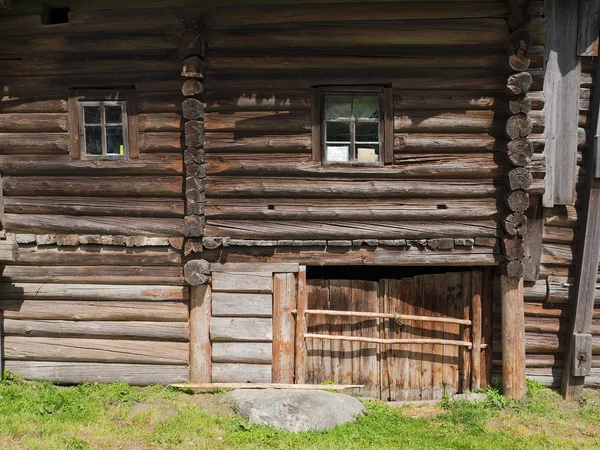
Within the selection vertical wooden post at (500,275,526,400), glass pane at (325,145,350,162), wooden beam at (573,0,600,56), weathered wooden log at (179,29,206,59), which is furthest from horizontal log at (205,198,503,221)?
wooden beam at (573,0,600,56)

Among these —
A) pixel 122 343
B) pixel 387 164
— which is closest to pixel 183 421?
pixel 122 343

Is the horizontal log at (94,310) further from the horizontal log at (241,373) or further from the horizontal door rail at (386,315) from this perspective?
the horizontal door rail at (386,315)

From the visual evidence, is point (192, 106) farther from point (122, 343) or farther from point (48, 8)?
point (122, 343)

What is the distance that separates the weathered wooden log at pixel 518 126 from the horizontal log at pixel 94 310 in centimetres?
480

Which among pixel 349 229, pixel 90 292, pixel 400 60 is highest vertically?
pixel 400 60

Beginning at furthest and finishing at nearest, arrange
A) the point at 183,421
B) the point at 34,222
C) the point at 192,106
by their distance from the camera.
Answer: the point at 34,222, the point at 192,106, the point at 183,421

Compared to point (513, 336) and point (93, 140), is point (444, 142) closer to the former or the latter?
point (513, 336)

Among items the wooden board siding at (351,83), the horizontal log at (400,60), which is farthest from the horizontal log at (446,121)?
the horizontal log at (400,60)

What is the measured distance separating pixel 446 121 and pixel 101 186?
15.3 ft

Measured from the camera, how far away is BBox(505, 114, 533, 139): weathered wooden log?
6832mm

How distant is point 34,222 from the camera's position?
7.47m

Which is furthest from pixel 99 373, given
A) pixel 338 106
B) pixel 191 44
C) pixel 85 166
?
pixel 338 106

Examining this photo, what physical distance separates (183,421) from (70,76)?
4.73 metres

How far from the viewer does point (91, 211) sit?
24.2 feet
